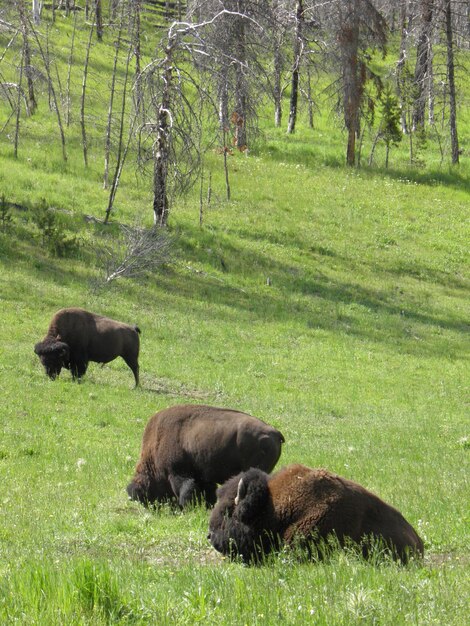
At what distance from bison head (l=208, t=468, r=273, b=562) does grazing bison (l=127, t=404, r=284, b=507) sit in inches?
86.2

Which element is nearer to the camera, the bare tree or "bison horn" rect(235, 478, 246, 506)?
"bison horn" rect(235, 478, 246, 506)

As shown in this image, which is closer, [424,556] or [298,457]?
[424,556]

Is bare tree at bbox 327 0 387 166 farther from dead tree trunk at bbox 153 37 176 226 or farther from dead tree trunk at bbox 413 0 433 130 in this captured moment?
dead tree trunk at bbox 153 37 176 226

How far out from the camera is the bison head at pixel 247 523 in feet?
26.2

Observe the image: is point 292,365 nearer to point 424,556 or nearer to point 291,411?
point 291,411

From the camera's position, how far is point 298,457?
14.5 m

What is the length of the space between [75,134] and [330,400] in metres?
29.3

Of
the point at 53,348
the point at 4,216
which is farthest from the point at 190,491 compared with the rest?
the point at 4,216

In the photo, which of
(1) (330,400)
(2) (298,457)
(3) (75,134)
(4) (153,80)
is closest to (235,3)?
(4) (153,80)

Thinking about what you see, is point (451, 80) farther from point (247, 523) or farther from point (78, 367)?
point (247, 523)

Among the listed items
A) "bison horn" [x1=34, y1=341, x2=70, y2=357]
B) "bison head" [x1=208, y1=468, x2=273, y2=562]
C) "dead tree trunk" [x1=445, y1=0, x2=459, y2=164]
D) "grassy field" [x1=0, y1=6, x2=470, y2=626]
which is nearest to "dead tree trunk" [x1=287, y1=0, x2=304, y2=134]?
"grassy field" [x1=0, y1=6, x2=470, y2=626]

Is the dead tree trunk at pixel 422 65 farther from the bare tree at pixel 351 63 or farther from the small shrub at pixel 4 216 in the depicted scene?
the small shrub at pixel 4 216

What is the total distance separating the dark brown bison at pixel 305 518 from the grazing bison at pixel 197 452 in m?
→ 2.20

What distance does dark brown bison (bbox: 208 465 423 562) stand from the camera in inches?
307
